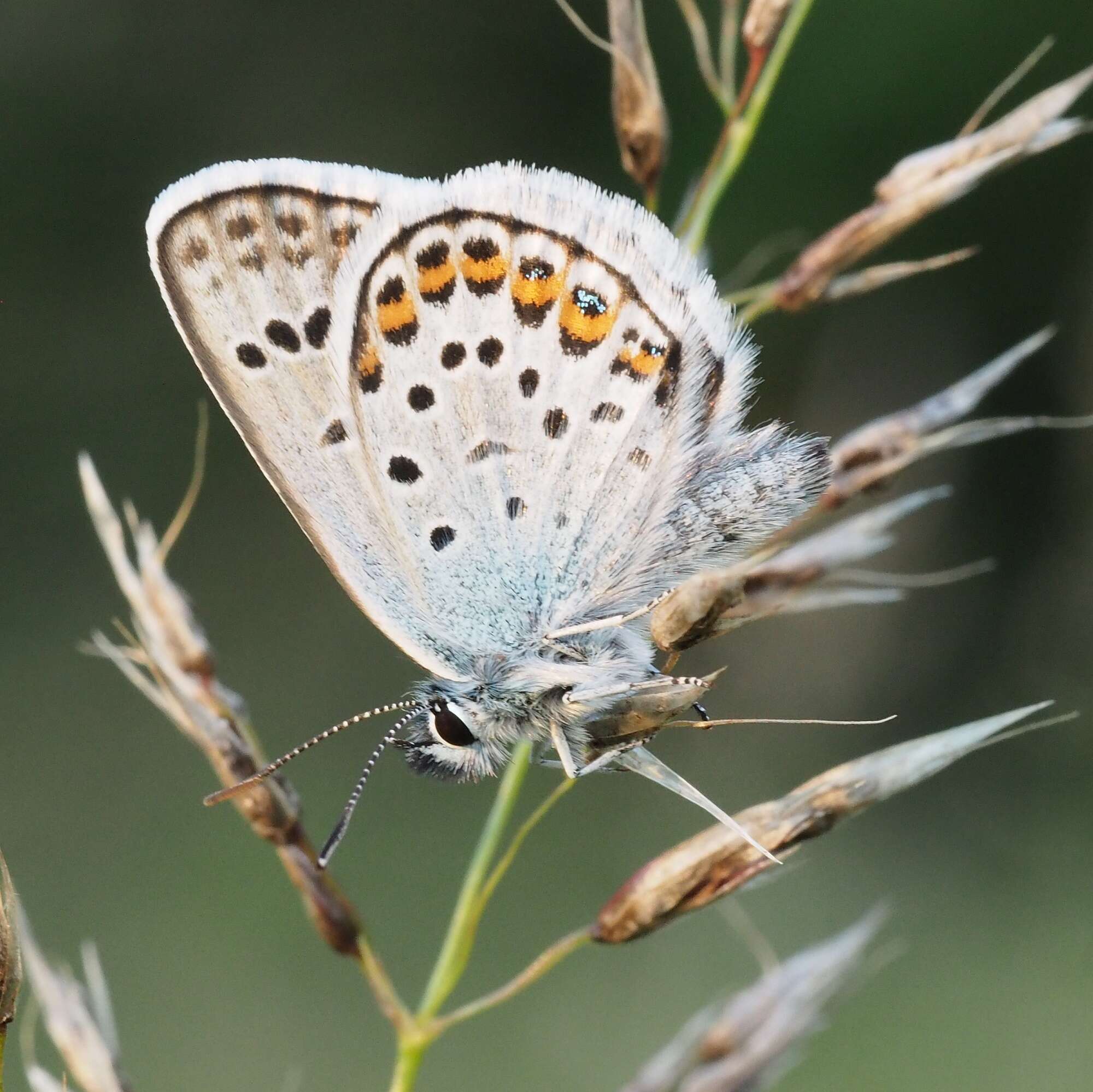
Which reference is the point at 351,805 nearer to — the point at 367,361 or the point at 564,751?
the point at 564,751

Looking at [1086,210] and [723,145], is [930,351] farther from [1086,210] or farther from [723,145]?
[723,145]

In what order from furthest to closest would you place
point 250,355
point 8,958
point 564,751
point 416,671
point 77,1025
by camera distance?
point 416,671, point 250,355, point 564,751, point 77,1025, point 8,958

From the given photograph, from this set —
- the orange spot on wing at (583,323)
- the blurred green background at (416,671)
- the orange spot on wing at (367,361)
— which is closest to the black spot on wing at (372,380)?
the orange spot on wing at (367,361)

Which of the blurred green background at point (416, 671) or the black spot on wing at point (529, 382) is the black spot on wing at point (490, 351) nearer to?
the black spot on wing at point (529, 382)

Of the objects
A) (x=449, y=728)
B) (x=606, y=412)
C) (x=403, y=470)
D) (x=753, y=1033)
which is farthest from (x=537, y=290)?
(x=753, y=1033)

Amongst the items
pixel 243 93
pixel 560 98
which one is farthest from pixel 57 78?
pixel 560 98

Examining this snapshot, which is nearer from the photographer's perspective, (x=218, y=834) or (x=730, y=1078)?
(x=730, y=1078)

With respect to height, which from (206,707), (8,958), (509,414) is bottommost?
(8,958)

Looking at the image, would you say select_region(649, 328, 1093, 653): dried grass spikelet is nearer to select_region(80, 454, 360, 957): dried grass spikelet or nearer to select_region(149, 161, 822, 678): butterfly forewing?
select_region(149, 161, 822, 678): butterfly forewing
